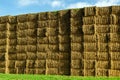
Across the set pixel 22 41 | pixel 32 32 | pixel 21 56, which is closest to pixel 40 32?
pixel 32 32

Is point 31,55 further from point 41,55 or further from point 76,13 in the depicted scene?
point 76,13

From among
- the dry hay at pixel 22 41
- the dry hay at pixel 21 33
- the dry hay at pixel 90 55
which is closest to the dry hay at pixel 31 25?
the dry hay at pixel 21 33

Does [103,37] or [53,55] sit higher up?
[103,37]

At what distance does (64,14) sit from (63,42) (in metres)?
1.66

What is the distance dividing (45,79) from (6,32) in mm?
7985

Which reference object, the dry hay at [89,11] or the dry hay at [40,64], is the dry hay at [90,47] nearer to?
the dry hay at [89,11]

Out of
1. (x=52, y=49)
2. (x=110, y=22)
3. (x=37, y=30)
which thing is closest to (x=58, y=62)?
(x=52, y=49)

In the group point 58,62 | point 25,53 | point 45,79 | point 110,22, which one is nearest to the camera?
point 45,79

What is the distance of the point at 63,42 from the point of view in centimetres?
2094

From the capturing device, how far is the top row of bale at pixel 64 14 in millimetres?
19255

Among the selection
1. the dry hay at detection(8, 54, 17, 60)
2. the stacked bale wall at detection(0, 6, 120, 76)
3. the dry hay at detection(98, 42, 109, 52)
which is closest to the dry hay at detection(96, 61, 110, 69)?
the stacked bale wall at detection(0, 6, 120, 76)

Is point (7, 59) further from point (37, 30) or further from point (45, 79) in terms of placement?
point (45, 79)

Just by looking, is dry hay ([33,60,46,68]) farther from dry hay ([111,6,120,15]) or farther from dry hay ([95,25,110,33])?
dry hay ([111,6,120,15])

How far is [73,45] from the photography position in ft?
66.8
